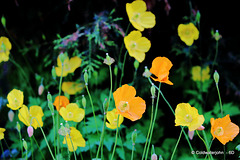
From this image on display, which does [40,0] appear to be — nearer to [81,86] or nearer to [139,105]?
[81,86]

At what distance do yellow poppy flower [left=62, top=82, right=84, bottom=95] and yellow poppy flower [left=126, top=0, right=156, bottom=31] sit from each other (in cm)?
53

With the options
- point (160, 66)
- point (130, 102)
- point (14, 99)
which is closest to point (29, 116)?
→ point (14, 99)

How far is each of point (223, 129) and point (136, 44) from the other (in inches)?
22.1

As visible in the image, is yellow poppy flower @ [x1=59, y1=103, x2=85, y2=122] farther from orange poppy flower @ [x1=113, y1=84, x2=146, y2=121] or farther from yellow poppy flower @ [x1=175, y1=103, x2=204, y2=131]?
yellow poppy flower @ [x1=175, y1=103, x2=204, y2=131]

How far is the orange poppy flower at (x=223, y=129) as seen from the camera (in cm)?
97

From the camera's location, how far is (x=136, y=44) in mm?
1273

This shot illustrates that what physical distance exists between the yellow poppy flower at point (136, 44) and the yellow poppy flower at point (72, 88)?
430mm

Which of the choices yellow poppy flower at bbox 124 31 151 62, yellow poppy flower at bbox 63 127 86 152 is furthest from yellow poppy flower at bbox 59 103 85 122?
yellow poppy flower at bbox 124 31 151 62

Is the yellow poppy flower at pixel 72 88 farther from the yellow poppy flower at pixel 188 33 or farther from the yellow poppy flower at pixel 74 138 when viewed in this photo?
the yellow poppy flower at pixel 188 33

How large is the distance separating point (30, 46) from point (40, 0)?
369mm

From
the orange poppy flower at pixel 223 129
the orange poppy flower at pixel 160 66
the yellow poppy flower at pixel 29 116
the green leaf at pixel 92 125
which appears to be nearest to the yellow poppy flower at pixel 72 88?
the green leaf at pixel 92 125

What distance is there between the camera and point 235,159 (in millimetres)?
1270

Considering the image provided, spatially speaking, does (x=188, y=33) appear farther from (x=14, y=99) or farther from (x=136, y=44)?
(x=14, y=99)

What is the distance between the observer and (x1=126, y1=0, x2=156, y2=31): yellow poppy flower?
1190mm
